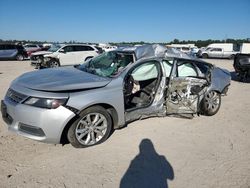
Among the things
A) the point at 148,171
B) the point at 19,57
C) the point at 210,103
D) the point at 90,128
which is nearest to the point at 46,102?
the point at 90,128

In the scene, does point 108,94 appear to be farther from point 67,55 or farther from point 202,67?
point 67,55

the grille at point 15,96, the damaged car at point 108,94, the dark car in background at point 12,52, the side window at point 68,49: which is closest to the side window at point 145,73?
the damaged car at point 108,94

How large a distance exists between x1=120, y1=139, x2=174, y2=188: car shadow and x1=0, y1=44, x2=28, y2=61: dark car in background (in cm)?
2262

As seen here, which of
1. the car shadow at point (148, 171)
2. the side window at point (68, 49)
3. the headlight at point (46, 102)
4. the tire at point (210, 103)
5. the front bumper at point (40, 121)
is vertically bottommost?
the car shadow at point (148, 171)

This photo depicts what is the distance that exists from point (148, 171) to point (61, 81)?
2.02m

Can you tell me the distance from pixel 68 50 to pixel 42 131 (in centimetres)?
1253

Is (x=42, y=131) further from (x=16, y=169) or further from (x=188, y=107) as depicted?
(x=188, y=107)

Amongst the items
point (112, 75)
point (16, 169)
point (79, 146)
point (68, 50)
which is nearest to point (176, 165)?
point (79, 146)

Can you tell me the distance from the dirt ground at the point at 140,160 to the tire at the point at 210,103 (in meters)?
0.75

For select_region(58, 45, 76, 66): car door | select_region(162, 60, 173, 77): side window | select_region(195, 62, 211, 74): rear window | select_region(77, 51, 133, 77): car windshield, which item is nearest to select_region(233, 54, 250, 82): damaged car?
select_region(195, 62, 211, 74): rear window

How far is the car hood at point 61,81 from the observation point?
3.74 m

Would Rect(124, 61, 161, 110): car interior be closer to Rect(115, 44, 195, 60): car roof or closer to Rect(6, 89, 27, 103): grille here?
Rect(115, 44, 195, 60): car roof

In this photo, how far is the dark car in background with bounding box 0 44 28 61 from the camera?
22594 mm

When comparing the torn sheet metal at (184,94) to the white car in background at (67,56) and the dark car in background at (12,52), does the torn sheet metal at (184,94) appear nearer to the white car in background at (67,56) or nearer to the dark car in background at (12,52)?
the white car in background at (67,56)
